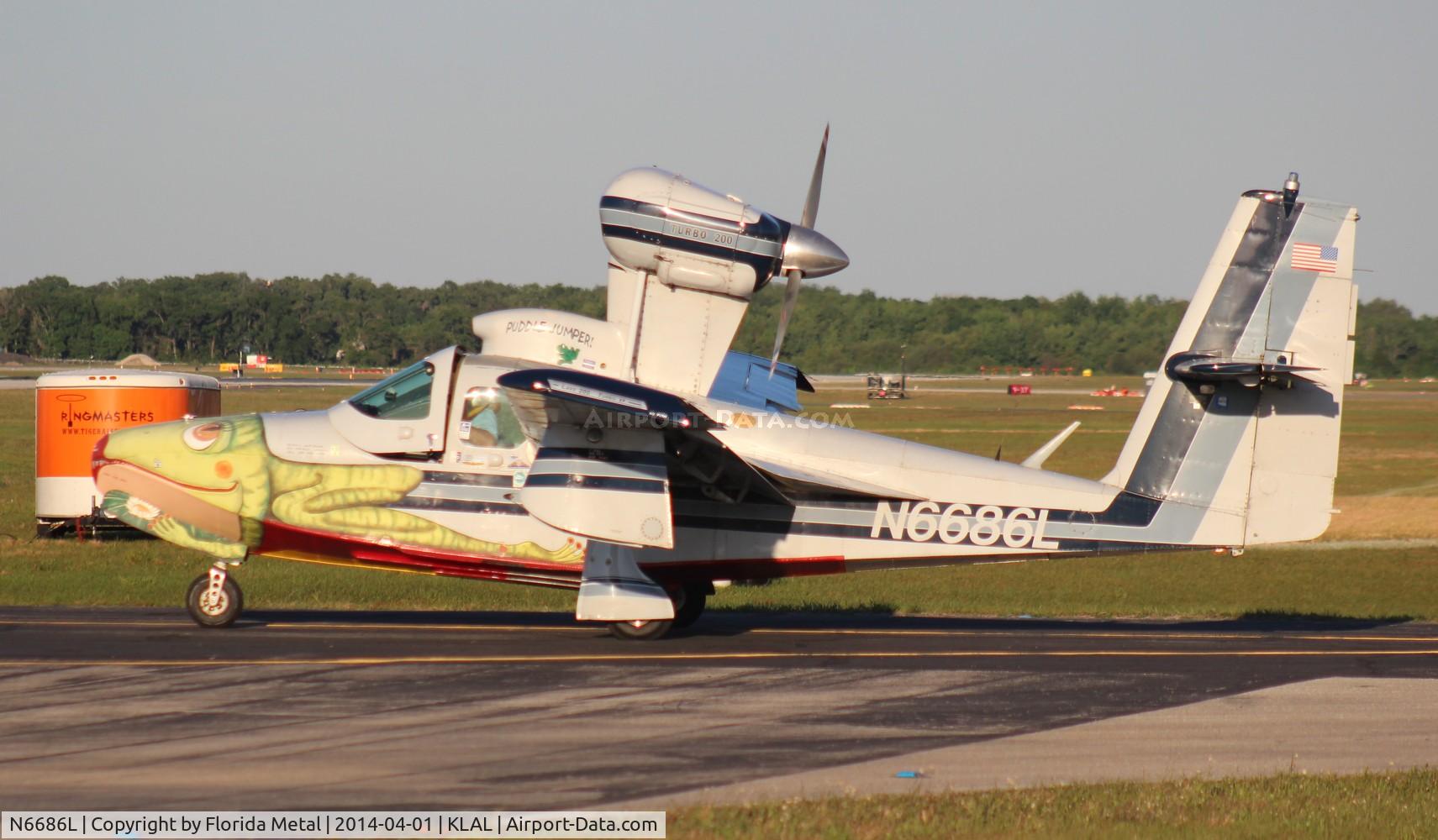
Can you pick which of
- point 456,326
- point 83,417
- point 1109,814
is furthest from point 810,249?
point 456,326

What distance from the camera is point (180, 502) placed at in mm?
13453

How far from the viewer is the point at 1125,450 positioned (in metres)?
13.7

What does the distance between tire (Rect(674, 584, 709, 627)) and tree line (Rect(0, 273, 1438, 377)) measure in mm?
49239

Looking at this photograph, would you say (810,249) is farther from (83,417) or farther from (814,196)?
(83,417)

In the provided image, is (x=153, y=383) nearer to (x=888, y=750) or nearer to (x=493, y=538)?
(x=493, y=538)

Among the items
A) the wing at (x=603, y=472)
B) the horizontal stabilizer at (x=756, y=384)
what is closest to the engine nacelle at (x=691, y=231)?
the wing at (x=603, y=472)

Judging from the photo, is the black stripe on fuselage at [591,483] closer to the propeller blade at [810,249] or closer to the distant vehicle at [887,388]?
the propeller blade at [810,249]

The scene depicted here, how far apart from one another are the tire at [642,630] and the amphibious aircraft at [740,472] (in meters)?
0.03

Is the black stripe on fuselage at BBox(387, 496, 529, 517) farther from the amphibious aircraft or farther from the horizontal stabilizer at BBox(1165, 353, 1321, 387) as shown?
the horizontal stabilizer at BBox(1165, 353, 1321, 387)

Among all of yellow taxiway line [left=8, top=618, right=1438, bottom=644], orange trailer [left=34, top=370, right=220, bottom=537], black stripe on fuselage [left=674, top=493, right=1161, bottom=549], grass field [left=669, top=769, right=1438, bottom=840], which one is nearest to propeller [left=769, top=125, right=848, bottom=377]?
black stripe on fuselage [left=674, top=493, right=1161, bottom=549]

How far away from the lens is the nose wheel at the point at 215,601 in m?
13.5

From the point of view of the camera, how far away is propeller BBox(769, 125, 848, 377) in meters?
12.3

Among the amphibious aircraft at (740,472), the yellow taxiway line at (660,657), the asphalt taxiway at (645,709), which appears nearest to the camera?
the asphalt taxiway at (645,709)

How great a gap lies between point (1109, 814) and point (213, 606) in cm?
939
